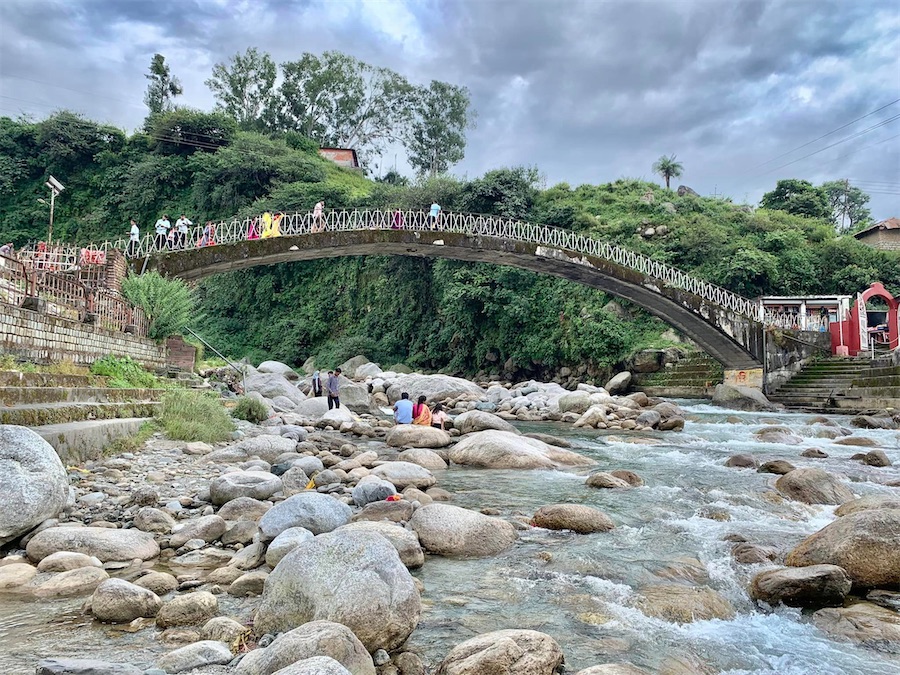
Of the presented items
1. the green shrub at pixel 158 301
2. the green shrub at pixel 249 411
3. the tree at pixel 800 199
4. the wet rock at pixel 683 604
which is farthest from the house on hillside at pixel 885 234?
the wet rock at pixel 683 604

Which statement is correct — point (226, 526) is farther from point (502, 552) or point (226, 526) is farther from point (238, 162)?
point (238, 162)

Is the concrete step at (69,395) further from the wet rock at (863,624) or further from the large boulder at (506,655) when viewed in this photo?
the wet rock at (863,624)

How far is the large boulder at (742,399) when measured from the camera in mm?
23000

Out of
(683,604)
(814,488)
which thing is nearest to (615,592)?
(683,604)

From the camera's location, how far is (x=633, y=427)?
16969mm

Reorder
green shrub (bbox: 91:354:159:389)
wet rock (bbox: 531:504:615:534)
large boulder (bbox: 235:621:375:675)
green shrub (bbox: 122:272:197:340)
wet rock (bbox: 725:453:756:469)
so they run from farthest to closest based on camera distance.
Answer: green shrub (bbox: 122:272:197:340) < green shrub (bbox: 91:354:159:389) < wet rock (bbox: 725:453:756:469) < wet rock (bbox: 531:504:615:534) < large boulder (bbox: 235:621:375:675)

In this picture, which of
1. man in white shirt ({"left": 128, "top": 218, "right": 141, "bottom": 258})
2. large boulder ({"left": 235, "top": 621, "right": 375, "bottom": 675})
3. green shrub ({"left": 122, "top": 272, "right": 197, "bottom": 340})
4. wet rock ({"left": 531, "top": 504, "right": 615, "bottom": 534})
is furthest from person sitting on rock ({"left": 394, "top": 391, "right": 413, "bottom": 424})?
man in white shirt ({"left": 128, "top": 218, "right": 141, "bottom": 258})

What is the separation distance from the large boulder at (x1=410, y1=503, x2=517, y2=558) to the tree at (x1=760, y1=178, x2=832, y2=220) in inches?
1840

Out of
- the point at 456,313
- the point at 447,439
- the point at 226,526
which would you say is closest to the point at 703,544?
the point at 226,526

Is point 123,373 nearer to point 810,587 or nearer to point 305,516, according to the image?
point 305,516

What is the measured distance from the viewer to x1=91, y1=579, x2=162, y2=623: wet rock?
3.98 metres

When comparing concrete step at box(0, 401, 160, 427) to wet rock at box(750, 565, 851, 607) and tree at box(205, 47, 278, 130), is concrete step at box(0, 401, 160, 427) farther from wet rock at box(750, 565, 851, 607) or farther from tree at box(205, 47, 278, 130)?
tree at box(205, 47, 278, 130)

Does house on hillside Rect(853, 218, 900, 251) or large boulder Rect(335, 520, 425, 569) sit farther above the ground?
house on hillside Rect(853, 218, 900, 251)

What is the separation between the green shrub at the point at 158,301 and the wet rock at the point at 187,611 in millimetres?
12637
